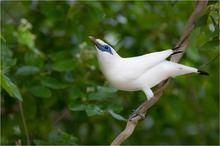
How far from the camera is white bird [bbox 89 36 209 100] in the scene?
0.79m

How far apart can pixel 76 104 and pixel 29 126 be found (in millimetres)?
273

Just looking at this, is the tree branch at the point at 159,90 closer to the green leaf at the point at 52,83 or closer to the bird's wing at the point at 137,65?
the bird's wing at the point at 137,65

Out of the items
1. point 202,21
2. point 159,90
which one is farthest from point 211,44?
point 159,90

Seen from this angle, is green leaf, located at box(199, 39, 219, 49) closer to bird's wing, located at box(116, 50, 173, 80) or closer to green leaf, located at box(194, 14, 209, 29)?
green leaf, located at box(194, 14, 209, 29)

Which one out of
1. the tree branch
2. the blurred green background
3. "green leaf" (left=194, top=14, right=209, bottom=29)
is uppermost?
"green leaf" (left=194, top=14, right=209, bottom=29)

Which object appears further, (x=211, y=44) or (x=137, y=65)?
(x=211, y=44)

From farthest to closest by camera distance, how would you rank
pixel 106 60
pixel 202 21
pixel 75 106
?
1. pixel 75 106
2. pixel 202 21
3. pixel 106 60

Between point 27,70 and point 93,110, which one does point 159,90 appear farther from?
point 27,70

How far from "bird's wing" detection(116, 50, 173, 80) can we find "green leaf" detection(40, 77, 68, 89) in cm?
39

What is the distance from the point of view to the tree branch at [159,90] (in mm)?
791

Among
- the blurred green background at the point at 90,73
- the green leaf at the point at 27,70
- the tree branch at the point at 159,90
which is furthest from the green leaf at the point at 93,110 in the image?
the green leaf at the point at 27,70

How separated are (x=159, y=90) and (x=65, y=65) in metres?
0.42

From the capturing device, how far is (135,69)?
810 millimetres

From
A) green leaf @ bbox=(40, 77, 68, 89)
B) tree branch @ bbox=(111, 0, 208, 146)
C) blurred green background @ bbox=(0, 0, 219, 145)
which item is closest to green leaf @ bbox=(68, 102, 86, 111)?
blurred green background @ bbox=(0, 0, 219, 145)
